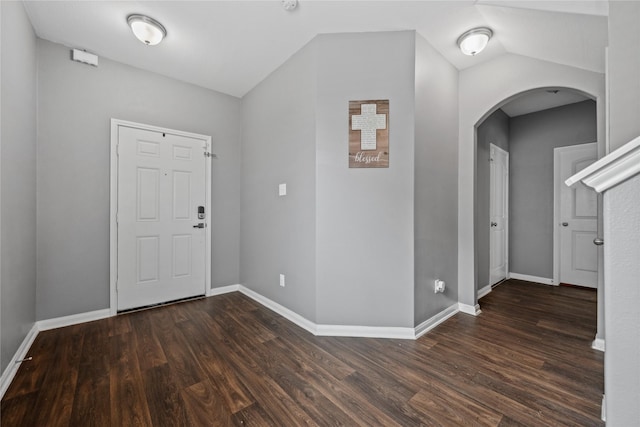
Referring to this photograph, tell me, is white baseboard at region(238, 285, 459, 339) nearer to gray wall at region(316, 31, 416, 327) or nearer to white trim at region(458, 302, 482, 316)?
gray wall at region(316, 31, 416, 327)

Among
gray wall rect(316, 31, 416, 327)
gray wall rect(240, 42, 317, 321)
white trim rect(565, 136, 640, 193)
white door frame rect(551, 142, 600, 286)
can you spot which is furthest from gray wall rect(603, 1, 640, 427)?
white door frame rect(551, 142, 600, 286)

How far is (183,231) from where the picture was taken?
3232mm

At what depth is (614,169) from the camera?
0.76m

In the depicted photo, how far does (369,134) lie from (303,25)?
3.58 ft

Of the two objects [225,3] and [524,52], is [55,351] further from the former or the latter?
[524,52]

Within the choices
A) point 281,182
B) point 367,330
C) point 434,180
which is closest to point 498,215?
point 434,180

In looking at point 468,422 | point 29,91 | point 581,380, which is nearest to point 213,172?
point 29,91

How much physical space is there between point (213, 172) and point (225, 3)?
192cm

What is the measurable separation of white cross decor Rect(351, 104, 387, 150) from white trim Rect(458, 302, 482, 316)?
79.3 inches

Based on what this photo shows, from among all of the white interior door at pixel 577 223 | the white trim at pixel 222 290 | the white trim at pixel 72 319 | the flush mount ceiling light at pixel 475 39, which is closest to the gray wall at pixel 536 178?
the white interior door at pixel 577 223

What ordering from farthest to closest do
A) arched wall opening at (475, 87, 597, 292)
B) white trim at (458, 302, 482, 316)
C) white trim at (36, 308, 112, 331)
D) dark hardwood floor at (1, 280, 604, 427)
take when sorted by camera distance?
arched wall opening at (475, 87, 597, 292) → white trim at (458, 302, 482, 316) → white trim at (36, 308, 112, 331) → dark hardwood floor at (1, 280, 604, 427)

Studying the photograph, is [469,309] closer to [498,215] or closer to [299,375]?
[498,215]

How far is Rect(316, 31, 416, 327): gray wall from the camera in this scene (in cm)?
232

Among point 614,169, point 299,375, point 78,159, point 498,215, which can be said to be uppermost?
point 78,159
